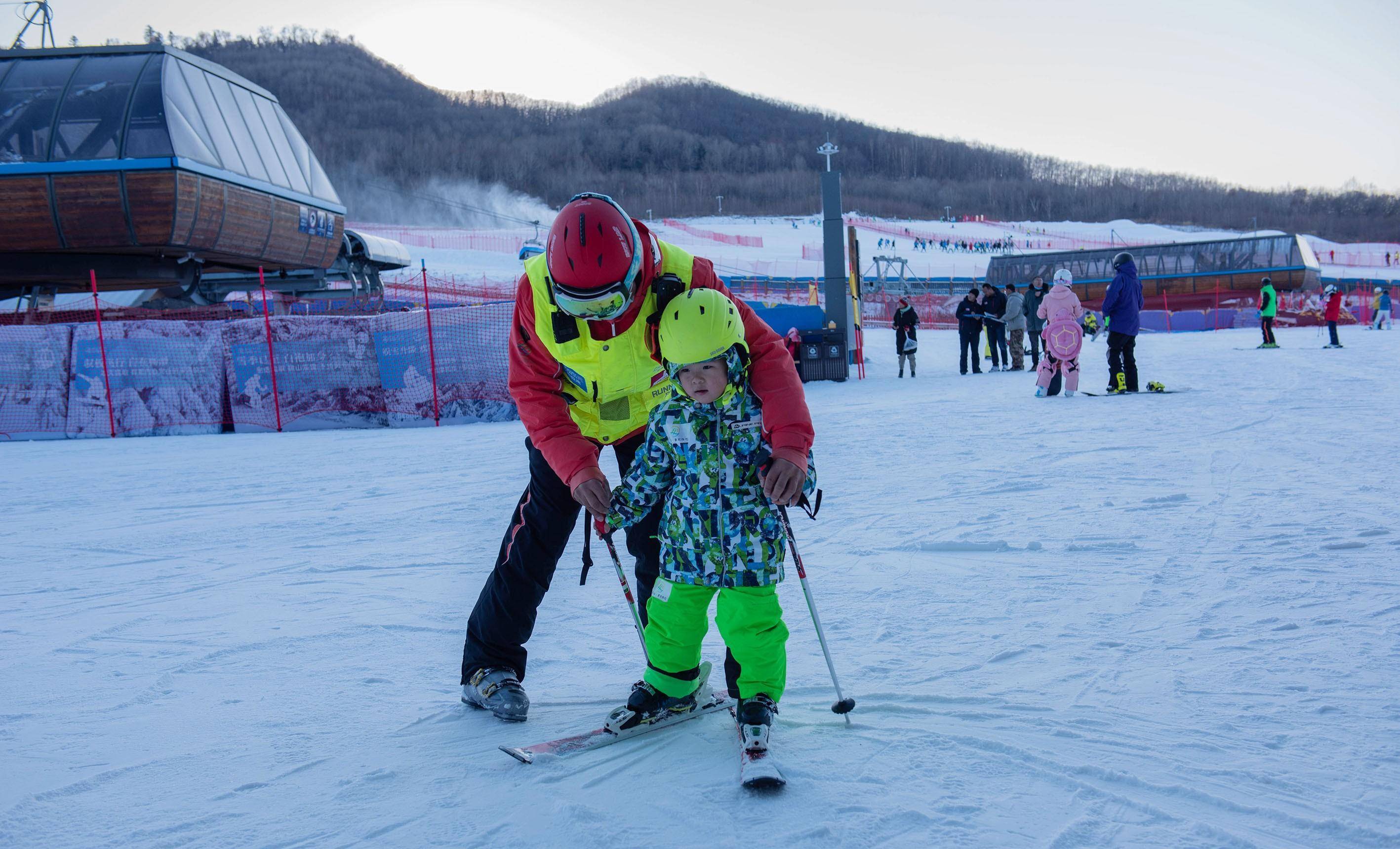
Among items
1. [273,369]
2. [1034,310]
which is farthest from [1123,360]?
[273,369]

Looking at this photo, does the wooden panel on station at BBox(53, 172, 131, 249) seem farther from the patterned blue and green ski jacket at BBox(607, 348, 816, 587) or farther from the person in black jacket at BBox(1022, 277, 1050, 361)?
the person in black jacket at BBox(1022, 277, 1050, 361)

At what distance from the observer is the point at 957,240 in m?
64.3

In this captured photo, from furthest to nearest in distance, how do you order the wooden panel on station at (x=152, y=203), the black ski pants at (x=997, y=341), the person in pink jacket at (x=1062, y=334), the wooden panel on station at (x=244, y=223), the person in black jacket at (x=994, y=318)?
the black ski pants at (x=997, y=341), the person in black jacket at (x=994, y=318), the wooden panel on station at (x=244, y=223), the wooden panel on station at (x=152, y=203), the person in pink jacket at (x=1062, y=334)

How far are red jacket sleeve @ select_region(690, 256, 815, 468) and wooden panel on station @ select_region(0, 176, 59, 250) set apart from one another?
13.4 m

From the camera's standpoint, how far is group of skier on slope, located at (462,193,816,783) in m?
2.37

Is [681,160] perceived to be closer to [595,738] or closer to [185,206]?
[185,206]

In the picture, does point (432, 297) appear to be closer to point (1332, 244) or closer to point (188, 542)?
point (188, 542)

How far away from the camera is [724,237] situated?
191 ft

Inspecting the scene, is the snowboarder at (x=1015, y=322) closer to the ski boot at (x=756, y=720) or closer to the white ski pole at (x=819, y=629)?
the white ski pole at (x=819, y=629)

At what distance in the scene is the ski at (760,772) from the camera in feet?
7.22

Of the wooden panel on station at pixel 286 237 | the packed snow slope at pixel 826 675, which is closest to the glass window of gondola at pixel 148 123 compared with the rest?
the wooden panel on station at pixel 286 237

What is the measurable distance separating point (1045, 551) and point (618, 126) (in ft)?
379

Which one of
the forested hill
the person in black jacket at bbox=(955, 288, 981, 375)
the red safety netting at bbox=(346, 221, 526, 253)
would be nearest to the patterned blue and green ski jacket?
the person in black jacket at bbox=(955, 288, 981, 375)

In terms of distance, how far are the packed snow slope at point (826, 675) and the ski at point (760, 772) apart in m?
0.05
